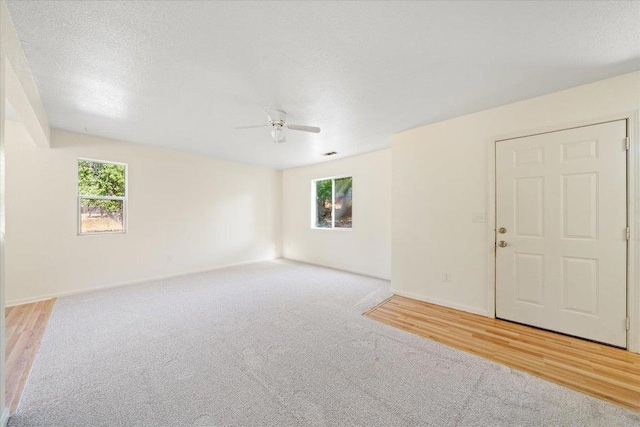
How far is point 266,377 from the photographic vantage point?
6.05ft

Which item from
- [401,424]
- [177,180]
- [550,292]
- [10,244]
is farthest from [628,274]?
[10,244]

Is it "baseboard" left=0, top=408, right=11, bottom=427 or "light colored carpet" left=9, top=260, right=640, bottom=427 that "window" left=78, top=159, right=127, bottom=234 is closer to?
"light colored carpet" left=9, top=260, right=640, bottom=427

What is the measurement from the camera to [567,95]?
2.43 m

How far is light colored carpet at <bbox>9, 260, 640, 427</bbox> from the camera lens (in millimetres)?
1490

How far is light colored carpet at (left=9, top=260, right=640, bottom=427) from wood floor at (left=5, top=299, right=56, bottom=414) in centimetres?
7

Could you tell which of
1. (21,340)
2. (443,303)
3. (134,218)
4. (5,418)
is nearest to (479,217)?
(443,303)

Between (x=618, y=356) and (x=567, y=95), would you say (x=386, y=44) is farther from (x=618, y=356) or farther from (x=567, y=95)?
(x=618, y=356)

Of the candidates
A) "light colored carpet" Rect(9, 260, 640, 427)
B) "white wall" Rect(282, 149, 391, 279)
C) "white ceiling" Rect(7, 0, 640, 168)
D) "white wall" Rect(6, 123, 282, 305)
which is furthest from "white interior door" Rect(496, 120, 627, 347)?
"white wall" Rect(6, 123, 282, 305)

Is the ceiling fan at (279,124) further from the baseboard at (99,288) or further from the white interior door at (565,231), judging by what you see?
the baseboard at (99,288)

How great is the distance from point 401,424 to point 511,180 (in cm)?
270

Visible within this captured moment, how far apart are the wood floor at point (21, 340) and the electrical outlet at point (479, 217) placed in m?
4.27

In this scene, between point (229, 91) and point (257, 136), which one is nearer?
point (229, 91)

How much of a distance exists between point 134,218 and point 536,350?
5.74m

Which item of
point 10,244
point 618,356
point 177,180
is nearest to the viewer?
point 618,356
